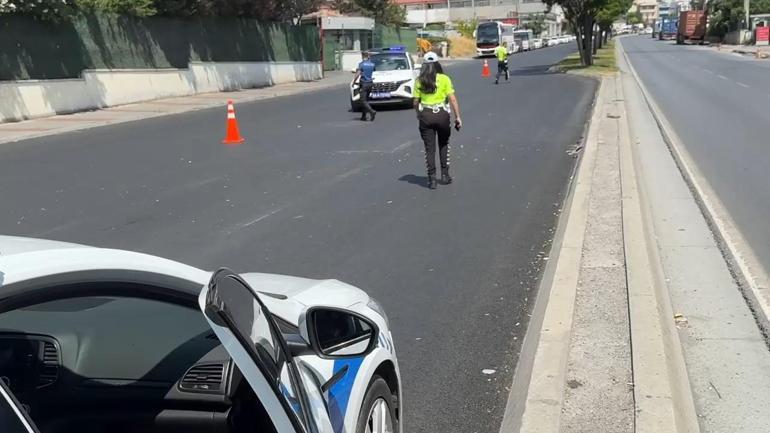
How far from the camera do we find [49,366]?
2934 mm

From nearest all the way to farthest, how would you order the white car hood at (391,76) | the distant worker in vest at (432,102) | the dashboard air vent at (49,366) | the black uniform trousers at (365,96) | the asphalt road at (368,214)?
the dashboard air vent at (49,366) → the asphalt road at (368,214) → the distant worker in vest at (432,102) → the black uniform trousers at (365,96) → the white car hood at (391,76)

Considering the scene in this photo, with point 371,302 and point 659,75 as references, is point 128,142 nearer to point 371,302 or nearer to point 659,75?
point 371,302

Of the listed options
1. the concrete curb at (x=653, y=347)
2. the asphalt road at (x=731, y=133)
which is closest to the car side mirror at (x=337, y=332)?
the concrete curb at (x=653, y=347)

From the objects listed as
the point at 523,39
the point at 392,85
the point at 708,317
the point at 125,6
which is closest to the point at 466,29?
the point at 523,39

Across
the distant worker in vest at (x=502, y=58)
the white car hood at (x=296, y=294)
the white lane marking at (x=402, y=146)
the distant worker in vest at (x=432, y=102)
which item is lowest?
the distant worker in vest at (x=502, y=58)

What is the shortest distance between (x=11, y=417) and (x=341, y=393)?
4.30 ft

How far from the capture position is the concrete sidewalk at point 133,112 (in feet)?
65.6

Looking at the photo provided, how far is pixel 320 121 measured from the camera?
21.4 m

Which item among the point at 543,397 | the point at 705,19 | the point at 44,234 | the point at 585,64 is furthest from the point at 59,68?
Result: the point at 705,19

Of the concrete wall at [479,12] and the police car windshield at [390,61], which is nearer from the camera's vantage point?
the police car windshield at [390,61]

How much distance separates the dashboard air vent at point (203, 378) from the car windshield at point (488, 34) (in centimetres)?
7232

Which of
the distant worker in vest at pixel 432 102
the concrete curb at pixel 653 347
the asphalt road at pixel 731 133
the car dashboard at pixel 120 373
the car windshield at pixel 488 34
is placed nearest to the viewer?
the car dashboard at pixel 120 373

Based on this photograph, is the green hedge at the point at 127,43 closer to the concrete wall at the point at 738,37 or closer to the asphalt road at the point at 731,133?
the asphalt road at the point at 731,133

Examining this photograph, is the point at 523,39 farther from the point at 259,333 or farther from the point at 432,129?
the point at 259,333
